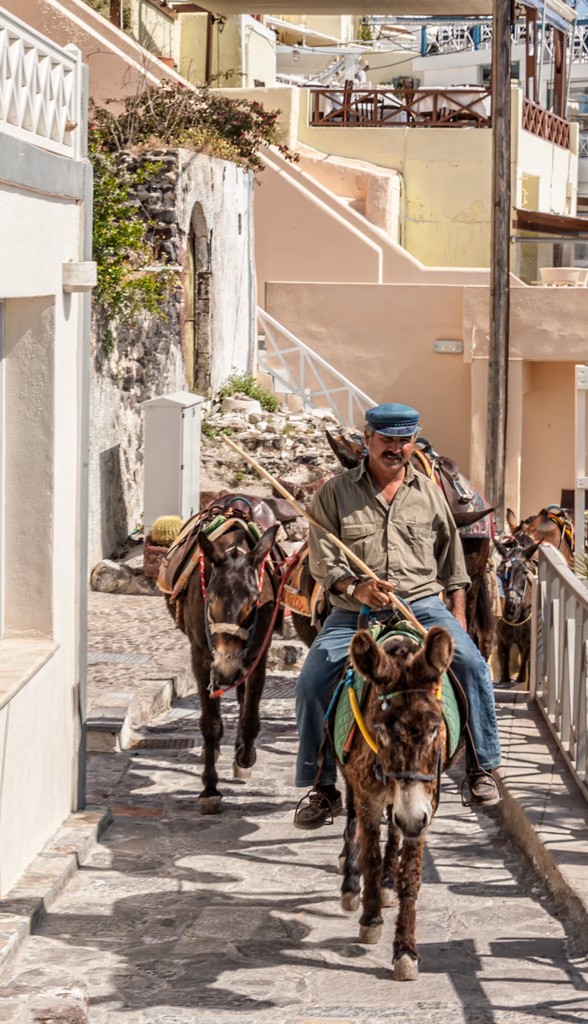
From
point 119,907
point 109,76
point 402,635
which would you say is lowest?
point 119,907

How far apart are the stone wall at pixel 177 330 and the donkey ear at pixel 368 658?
32.2 ft

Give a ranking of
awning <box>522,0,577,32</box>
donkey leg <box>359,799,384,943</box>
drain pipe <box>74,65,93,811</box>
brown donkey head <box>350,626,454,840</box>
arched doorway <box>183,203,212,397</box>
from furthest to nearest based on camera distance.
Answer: awning <box>522,0,577,32</box> → arched doorway <box>183,203,212,397</box> → drain pipe <box>74,65,93,811</box> → donkey leg <box>359,799,384,943</box> → brown donkey head <box>350,626,454,840</box>

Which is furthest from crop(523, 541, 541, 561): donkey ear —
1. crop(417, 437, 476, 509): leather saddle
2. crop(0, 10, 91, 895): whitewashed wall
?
crop(0, 10, 91, 895): whitewashed wall

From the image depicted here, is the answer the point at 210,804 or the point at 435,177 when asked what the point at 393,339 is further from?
the point at 210,804

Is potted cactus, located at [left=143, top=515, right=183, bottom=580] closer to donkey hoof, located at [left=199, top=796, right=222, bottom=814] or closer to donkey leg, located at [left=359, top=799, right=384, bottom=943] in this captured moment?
donkey hoof, located at [left=199, top=796, right=222, bottom=814]

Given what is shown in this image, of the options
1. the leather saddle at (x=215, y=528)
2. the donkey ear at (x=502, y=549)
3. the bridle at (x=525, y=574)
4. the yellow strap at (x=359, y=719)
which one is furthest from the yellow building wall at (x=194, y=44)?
the yellow strap at (x=359, y=719)

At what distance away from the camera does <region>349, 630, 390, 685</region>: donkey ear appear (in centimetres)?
590

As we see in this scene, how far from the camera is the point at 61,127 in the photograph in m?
7.85

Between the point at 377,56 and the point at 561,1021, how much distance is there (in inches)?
1408

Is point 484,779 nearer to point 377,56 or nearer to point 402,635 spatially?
point 402,635

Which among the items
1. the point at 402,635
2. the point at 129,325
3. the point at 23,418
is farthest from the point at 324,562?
the point at 129,325

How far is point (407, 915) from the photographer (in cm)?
609

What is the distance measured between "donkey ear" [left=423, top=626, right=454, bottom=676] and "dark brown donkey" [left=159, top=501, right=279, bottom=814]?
251 centimetres

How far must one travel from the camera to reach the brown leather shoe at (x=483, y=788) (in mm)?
6949
